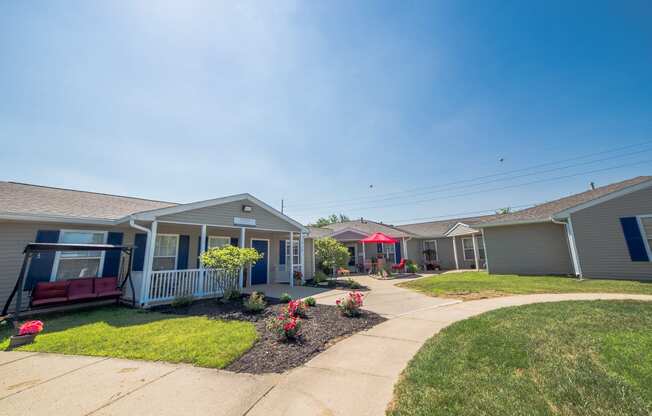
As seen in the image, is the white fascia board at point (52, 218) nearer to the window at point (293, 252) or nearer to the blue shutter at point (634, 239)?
the window at point (293, 252)

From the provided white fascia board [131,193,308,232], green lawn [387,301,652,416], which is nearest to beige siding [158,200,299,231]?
white fascia board [131,193,308,232]

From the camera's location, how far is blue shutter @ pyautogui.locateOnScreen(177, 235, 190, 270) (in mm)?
10344

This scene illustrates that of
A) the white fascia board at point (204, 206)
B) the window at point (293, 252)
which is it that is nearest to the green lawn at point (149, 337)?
the white fascia board at point (204, 206)

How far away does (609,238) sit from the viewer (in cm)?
1054

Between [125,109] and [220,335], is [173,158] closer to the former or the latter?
[125,109]

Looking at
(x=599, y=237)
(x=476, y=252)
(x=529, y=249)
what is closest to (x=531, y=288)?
(x=599, y=237)

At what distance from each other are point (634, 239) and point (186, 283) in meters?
18.0

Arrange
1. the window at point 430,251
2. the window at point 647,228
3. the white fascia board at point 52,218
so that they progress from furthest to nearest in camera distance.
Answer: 1. the window at point 430,251
2. the window at point 647,228
3. the white fascia board at point 52,218

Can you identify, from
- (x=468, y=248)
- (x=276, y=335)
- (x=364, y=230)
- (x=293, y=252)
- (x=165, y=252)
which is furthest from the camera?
(x=364, y=230)

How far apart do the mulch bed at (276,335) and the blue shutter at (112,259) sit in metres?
3.03

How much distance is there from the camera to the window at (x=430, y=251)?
21.6 meters

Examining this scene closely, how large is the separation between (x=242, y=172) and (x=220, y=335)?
408 inches

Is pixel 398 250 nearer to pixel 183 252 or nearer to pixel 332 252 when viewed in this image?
pixel 332 252

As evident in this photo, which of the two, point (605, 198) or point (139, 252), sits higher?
point (605, 198)
